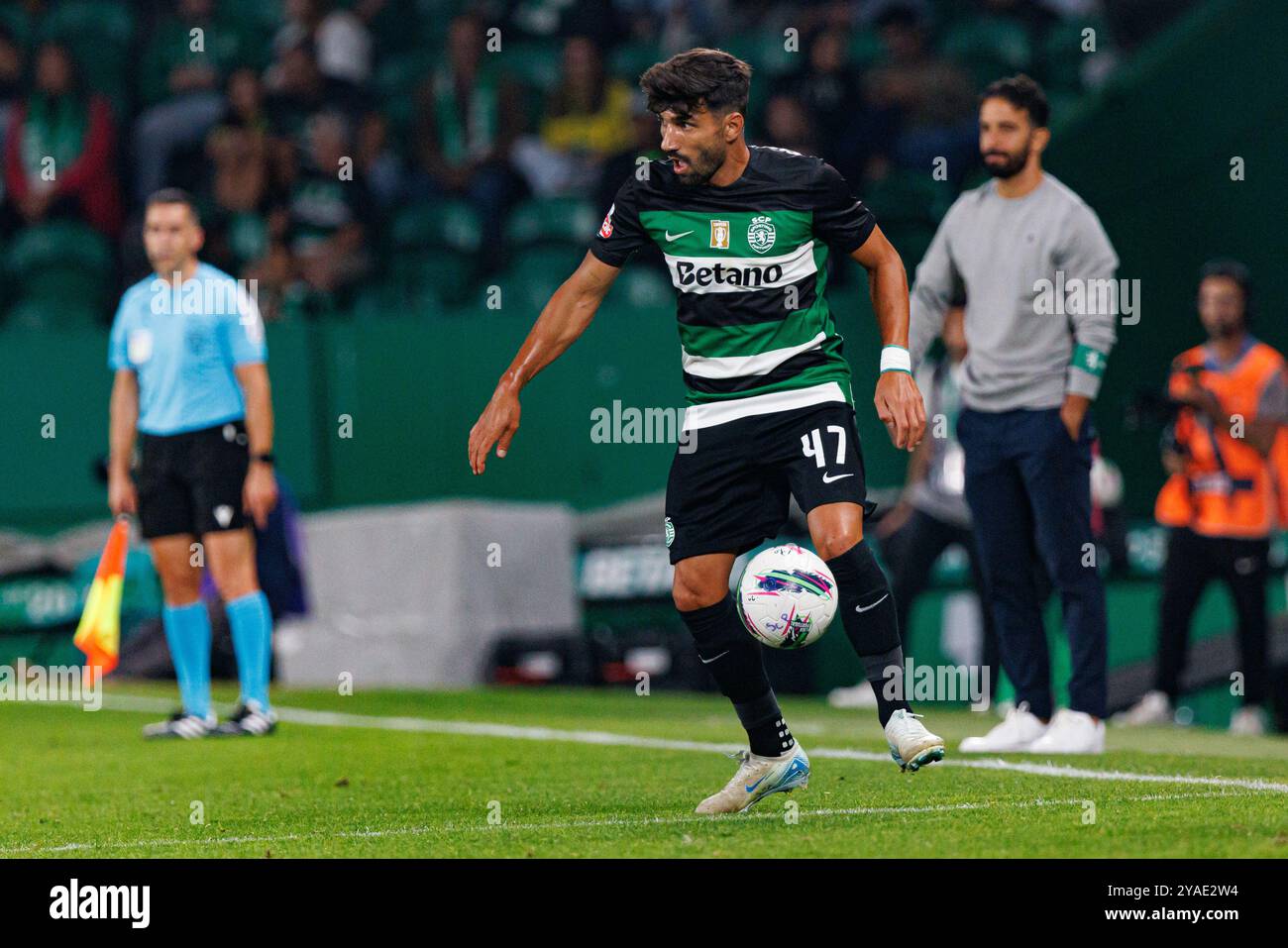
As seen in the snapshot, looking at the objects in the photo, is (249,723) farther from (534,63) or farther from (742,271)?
(534,63)

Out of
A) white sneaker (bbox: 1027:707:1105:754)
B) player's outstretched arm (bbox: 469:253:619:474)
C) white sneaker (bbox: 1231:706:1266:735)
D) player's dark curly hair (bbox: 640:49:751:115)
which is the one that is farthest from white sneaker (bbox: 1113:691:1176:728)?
player's dark curly hair (bbox: 640:49:751:115)

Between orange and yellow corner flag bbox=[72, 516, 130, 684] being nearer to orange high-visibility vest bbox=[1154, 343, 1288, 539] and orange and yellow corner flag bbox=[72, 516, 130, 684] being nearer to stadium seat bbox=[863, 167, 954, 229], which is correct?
orange high-visibility vest bbox=[1154, 343, 1288, 539]

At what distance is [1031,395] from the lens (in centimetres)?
777

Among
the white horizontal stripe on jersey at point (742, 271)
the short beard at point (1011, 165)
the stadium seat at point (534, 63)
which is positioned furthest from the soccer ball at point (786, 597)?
the stadium seat at point (534, 63)

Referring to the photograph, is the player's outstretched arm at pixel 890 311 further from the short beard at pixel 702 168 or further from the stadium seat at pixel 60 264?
the stadium seat at pixel 60 264

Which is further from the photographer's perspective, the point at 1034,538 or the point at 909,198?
the point at 909,198

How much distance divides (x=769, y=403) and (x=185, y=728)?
4.29 m

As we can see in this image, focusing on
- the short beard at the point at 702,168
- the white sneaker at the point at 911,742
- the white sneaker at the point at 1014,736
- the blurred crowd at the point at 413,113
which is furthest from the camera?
the blurred crowd at the point at 413,113

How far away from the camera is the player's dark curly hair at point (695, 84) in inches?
218

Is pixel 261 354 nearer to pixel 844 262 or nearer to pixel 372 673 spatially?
pixel 372 673

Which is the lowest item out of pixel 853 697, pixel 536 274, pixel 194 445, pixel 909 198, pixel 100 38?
pixel 853 697

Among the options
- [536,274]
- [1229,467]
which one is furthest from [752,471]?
[536,274]

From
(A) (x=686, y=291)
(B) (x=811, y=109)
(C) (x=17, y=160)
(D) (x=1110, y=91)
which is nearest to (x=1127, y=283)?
(D) (x=1110, y=91)

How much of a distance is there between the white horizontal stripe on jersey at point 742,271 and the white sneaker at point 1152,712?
17.4ft
